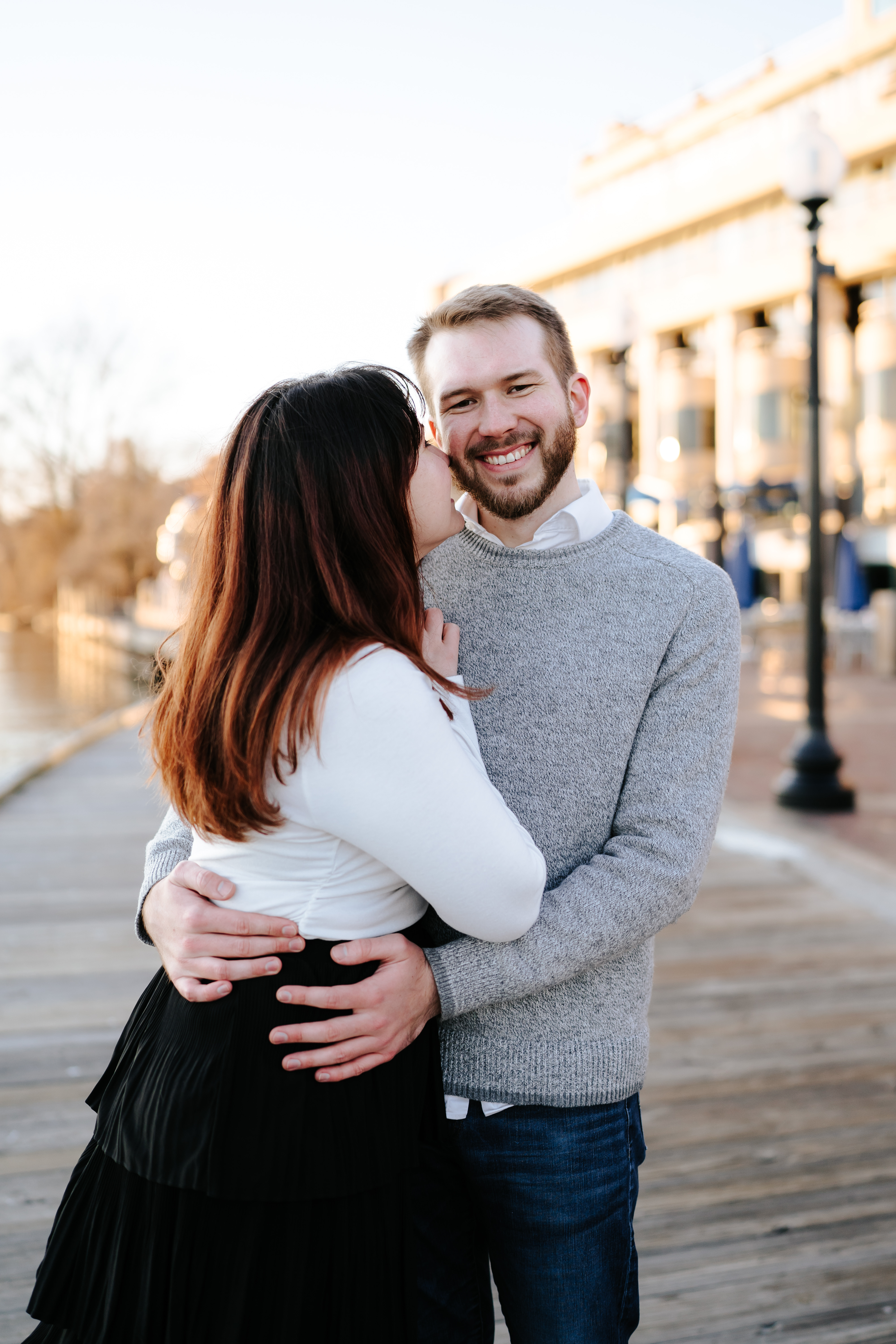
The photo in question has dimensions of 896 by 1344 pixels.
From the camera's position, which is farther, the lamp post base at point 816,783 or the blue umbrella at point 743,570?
the blue umbrella at point 743,570

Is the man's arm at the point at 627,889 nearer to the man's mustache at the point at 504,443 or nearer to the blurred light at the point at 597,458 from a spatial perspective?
the man's mustache at the point at 504,443

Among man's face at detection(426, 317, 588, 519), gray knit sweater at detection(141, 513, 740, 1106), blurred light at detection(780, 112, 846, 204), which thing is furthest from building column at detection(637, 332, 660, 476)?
gray knit sweater at detection(141, 513, 740, 1106)

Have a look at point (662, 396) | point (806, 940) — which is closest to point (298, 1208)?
point (806, 940)

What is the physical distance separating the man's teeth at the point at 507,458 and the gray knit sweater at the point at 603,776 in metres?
0.22

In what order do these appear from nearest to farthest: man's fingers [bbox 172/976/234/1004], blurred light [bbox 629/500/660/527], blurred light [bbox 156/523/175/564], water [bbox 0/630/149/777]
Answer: man's fingers [bbox 172/976/234/1004] → blurred light [bbox 156/523/175/564] → water [bbox 0/630/149/777] → blurred light [bbox 629/500/660/527]

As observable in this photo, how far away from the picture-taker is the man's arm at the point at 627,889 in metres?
1.38

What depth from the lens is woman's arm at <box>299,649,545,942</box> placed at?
1268mm

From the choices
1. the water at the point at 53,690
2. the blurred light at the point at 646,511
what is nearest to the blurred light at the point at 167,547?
the water at the point at 53,690

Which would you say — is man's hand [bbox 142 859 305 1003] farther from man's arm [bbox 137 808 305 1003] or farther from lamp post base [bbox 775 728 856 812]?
lamp post base [bbox 775 728 856 812]

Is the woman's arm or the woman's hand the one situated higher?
the woman's hand

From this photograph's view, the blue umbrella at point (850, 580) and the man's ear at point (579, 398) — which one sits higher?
the man's ear at point (579, 398)

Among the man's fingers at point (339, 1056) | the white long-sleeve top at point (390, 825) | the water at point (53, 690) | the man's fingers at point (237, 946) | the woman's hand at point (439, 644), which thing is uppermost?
the woman's hand at point (439, 644)

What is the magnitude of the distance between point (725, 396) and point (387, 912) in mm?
35089

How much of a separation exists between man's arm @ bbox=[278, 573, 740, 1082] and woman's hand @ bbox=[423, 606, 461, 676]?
293mm
